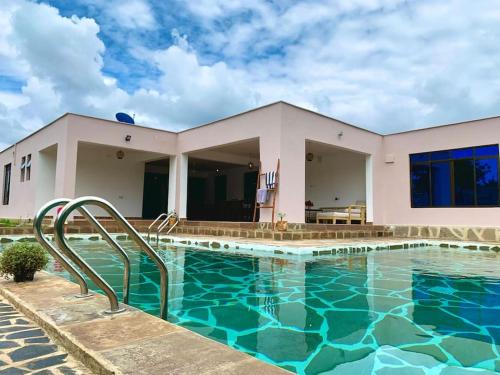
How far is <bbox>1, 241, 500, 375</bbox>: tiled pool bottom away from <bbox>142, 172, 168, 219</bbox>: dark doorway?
11.8 metres

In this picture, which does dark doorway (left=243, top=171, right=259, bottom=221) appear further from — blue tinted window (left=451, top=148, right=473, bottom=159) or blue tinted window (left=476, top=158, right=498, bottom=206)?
blue tinted window (left=476, top=158, right=498, bottom=206)

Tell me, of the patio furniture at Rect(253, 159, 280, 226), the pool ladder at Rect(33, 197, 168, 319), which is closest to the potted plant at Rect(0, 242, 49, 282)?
the pool ladder at Rect(33, 197, 168, 319)

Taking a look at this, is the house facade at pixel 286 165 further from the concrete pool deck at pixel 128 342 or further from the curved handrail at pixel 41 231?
the concrete pool deck at pixel 128 342

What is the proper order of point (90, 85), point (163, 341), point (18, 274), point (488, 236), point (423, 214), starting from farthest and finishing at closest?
1. point (90, 85)
2. point (423, 214)
3. point (488, 236)
4. point (18, 274)
5. point (163, 341)

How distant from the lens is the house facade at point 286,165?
1200cm

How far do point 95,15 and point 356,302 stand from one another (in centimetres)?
1161

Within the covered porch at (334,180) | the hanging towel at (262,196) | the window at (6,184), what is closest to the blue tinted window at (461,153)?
the covered porch at (334,180)

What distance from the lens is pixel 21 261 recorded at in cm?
425

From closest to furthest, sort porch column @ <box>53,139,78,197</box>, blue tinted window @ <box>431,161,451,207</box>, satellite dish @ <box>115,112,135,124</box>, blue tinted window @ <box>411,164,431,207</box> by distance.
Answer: porch column @ <box>53,139,78,197</box>, blue tinted window @ <box>431,161,451,207</box>, blue tinted window @ <box>411,164,431,207</box>, satellite dish @ <box>115,112,135,124</box>

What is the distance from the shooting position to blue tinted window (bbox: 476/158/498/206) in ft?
40.4

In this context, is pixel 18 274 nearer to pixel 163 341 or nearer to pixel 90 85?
pixel 163 341

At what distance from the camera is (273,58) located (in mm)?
14984

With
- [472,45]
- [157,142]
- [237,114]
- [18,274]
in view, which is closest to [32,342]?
[18,274]

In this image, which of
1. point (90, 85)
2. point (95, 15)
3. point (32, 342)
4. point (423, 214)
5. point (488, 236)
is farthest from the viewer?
point (90, 85)
